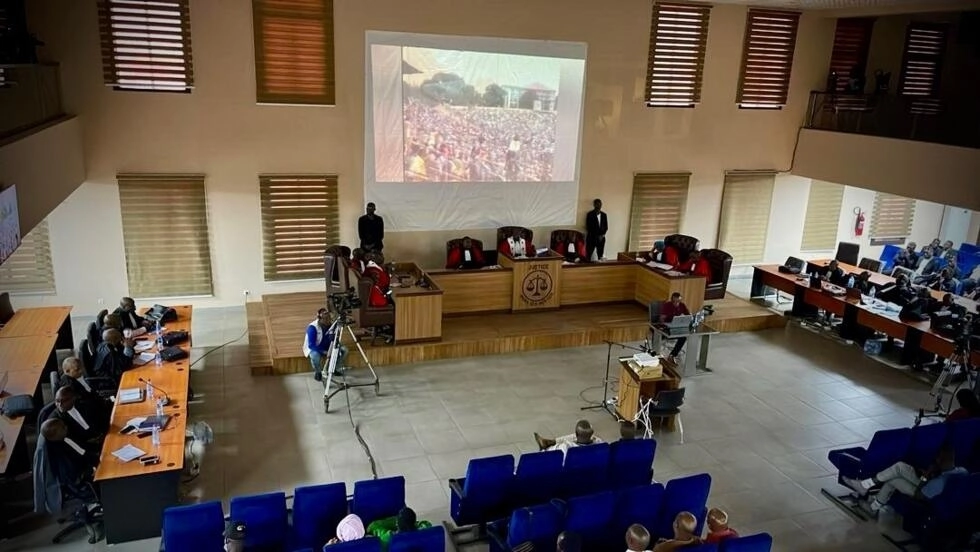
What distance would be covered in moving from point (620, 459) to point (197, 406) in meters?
5.37

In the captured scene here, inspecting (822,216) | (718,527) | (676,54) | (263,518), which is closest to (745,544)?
(718,527)

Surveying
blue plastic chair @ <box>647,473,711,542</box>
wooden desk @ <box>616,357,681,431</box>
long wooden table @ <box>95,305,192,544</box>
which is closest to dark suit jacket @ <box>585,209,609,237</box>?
wooden desk @ <box>616,357,681,431</box>

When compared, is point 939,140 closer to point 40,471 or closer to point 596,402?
point 596,402

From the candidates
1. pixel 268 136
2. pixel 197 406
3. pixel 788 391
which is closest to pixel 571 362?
pixel 788 391

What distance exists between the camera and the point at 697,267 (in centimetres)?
1236

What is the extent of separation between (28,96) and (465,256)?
6.75 metres

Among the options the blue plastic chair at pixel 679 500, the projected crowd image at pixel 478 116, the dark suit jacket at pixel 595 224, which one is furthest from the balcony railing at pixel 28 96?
the dark suit jacket at pixel 595 224

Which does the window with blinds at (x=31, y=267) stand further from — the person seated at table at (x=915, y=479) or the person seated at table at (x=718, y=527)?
the person seated at table at (x=915, y=479)

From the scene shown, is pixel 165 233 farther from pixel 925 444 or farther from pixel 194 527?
pixel 925 444

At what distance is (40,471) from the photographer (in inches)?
233

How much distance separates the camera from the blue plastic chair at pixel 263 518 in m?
5.36

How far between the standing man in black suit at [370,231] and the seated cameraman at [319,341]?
3194 millimetres

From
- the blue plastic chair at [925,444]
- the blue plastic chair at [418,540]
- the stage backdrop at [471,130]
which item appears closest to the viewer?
the blue plastic chair at [418,540]

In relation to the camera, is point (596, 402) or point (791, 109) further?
point (791, 109)
